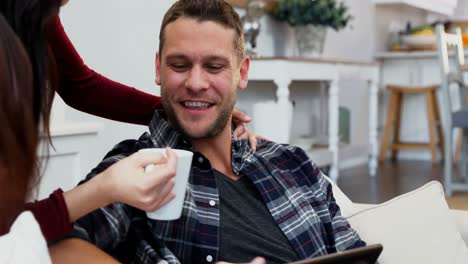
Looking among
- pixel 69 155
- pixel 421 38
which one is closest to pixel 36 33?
pixel 69 155

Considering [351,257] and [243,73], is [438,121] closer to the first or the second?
[243,73]

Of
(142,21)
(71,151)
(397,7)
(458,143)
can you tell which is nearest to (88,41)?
(142,21)

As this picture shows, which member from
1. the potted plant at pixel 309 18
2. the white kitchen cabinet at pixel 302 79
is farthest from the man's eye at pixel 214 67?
the potted plant at pixel 309 18

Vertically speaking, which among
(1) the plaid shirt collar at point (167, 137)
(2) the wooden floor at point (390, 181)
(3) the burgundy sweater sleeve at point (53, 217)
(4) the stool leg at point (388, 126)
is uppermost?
(1) the plaid shirt collar at point (167, 137)

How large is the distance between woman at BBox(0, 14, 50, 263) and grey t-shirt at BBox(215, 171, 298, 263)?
1.91 feet

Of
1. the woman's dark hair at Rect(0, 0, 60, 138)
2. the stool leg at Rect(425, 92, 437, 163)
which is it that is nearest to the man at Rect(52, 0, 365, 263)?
the woman's dark hair at Rect(0, 0, 60, 138)

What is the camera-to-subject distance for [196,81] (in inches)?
54.7

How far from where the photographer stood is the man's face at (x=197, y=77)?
55.5 inches

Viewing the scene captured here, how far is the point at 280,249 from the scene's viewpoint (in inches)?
55.5

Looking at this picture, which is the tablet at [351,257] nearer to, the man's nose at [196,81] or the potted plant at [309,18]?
the man's nose at [196,81]

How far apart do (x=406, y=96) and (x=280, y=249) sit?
18.7ft

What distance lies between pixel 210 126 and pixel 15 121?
706 millimetres

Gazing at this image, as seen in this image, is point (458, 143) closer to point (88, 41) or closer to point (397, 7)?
point (397, 7)

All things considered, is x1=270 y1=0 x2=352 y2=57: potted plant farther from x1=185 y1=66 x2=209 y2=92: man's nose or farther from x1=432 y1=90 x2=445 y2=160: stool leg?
x1=185 y1=66 x2=209 y2=92: man's nose
